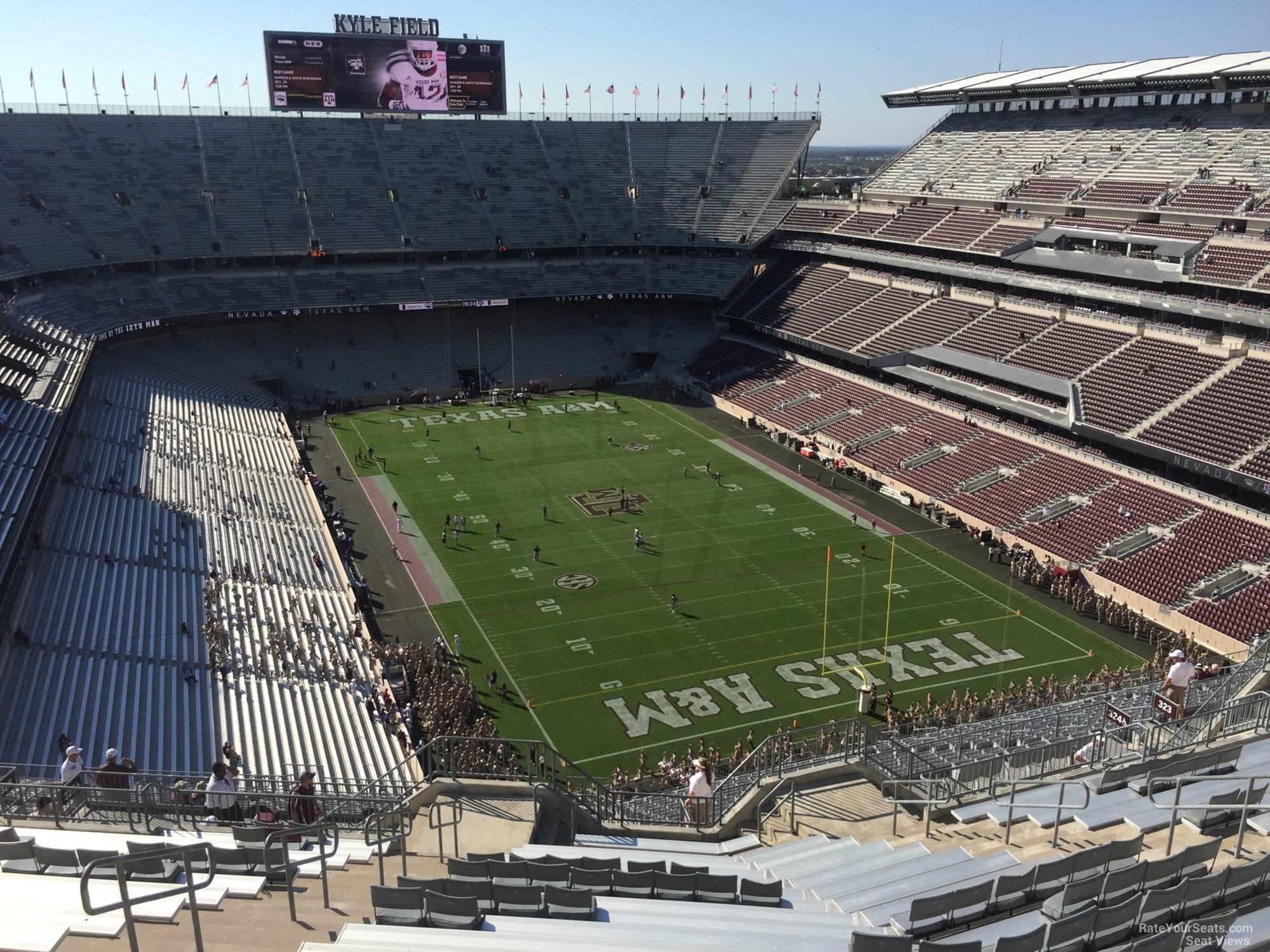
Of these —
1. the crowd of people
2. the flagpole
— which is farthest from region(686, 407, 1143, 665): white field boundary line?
the crowd of people

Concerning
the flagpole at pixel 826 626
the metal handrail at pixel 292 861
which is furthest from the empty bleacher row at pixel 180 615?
the flagpole at pixel 826 626

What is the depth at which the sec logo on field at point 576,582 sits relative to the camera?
95.8 feet

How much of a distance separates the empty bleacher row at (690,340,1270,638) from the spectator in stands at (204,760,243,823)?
23256mm

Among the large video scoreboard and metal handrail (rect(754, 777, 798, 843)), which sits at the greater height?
the large video scoreboard

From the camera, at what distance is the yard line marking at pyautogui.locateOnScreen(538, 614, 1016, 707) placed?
23375 mm

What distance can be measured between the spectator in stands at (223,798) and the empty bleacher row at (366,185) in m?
40.6

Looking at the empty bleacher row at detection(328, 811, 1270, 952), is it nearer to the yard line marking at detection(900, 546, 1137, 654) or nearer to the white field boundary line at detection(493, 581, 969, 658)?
the white field boundary line at detection(493, 581, 969, 658)

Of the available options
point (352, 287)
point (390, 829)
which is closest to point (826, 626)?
point (390, 829)

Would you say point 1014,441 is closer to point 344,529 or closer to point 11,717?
point 344,529

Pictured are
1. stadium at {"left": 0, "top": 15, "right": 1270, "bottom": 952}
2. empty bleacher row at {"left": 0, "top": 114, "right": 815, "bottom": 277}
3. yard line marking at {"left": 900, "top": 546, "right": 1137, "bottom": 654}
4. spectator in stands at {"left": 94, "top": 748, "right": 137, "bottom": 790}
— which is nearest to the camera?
stadium at {"left": 0, "top": 15, "right": 1270, "bottom": 952}

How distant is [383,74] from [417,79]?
2.01 metres

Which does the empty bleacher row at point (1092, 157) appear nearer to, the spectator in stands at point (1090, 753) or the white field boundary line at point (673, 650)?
the white field boundary line at point (673, 650)

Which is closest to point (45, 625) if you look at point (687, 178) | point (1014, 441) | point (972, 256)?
point (1014, 441)

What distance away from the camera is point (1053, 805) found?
10867 millimetres
